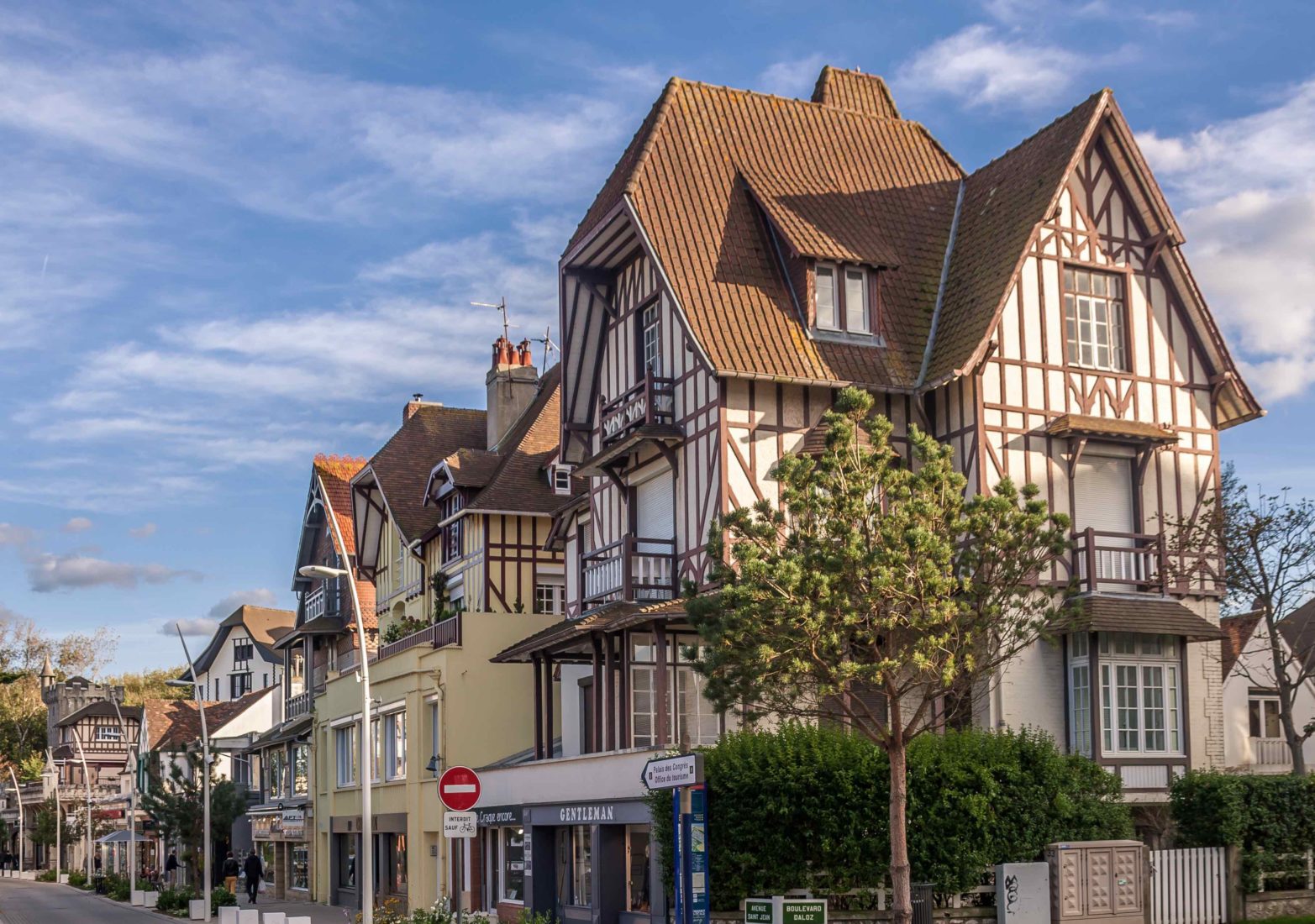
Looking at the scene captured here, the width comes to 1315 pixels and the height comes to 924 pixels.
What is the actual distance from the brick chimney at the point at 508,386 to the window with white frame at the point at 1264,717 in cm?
2055

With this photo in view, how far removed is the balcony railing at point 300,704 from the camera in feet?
170

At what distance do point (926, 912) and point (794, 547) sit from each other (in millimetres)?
6195

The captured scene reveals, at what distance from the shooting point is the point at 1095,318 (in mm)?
29203

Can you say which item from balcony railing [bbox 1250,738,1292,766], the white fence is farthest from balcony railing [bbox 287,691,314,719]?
the white fence

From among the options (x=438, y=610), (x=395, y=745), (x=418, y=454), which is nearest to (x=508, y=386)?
(x=418, y=454)

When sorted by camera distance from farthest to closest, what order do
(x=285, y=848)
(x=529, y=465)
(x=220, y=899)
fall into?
(x=285, y=848), (x=220, y=899), (x=529, y=465)

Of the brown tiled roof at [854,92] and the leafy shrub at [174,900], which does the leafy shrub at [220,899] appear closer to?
the leafy shrub at [174,900]

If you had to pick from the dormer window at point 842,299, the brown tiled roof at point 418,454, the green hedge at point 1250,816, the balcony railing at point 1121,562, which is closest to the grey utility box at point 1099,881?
the green hedge at point 1250,816

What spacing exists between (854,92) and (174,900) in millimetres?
26435

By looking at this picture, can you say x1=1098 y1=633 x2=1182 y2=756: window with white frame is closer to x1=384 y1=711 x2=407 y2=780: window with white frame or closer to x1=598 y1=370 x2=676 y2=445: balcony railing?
x1=598 y1=370 x2=676 y2=445: balcony railing

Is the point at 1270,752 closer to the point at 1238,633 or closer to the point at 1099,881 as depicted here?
the point at 1238,633

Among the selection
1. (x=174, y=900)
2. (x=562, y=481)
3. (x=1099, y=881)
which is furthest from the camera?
(x=174, y=900)

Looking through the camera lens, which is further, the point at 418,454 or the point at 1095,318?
the point at 418,454

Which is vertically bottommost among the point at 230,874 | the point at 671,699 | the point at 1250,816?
the point at 230,874
